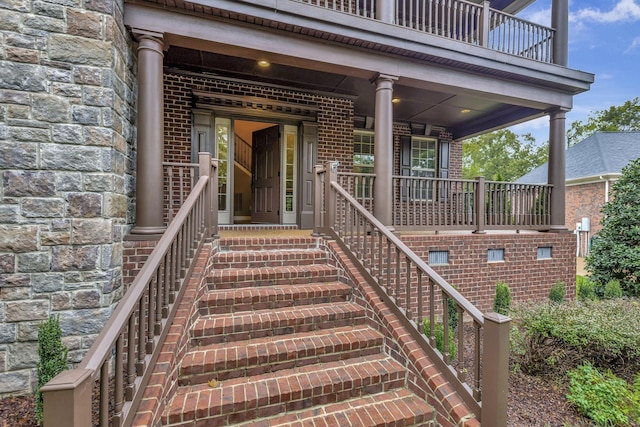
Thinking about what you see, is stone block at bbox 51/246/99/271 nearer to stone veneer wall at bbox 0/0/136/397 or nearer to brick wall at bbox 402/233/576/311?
stone veneer wall at bbox 0/0/136/397

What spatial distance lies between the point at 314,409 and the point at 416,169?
7367 mm

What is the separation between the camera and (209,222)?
3648 millimetres

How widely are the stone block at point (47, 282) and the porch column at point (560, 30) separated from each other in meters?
8.53

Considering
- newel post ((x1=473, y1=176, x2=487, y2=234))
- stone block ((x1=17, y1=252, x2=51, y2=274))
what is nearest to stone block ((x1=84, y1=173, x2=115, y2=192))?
stone block ((x1=17, y1=252, x2=51, y2=274))

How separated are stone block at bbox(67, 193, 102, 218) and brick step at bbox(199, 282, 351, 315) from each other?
136 centimetres

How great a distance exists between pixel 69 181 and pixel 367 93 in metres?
5.46

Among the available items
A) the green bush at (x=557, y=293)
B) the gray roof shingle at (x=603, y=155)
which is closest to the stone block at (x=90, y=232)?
the green bush at (x=557, y=293)

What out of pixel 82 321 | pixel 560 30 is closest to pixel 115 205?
pixel 82 321

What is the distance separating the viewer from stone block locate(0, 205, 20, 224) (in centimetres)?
267

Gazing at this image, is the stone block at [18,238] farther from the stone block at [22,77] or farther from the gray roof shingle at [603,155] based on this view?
the gray roof shingle at [603,155]

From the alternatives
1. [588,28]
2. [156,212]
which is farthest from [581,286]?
[588,28]

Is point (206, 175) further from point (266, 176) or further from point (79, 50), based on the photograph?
point (266, 176)

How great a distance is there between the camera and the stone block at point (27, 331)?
107 inches

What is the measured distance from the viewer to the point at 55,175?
2.81 m
